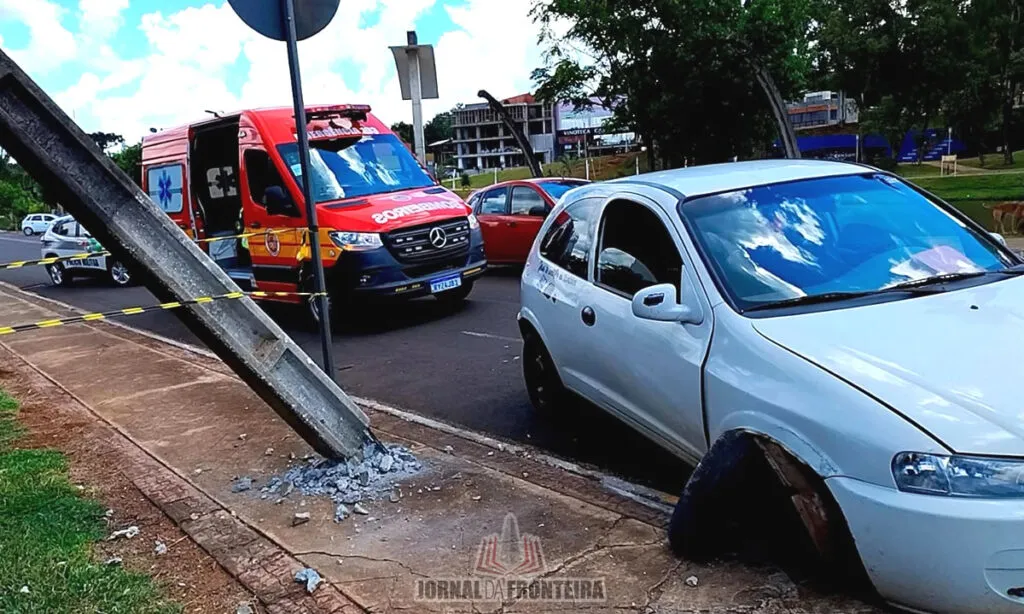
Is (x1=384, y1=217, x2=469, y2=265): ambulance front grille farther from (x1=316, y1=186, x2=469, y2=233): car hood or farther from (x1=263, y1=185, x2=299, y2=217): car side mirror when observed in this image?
(x1=263, y1=185, x2=299, y2=217): car side mirror

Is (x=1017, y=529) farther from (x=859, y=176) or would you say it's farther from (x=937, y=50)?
(x=937, y=50)

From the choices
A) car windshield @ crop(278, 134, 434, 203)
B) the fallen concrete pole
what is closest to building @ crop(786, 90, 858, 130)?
car windshield @ crop(278, 134, 434, 203)

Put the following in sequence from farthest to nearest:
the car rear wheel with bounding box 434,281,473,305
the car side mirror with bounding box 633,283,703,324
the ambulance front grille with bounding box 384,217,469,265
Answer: the car rear wheel with bounding box 434,281,473,305 → the ambulance front grille with bounding box 384,217,469,265 → the car side mirror with bounding box 633,283,703,324

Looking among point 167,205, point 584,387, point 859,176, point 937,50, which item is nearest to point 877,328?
point 859,176

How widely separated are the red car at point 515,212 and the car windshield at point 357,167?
2615mm

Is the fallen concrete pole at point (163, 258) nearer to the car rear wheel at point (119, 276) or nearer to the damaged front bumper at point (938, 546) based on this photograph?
the damaged front bumper at point (938, 546)

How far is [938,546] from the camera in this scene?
2.62 metres

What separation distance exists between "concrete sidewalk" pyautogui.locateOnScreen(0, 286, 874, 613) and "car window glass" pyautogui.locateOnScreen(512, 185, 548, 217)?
7378 mm

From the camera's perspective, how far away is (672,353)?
3814 millimetres

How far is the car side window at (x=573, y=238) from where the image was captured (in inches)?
198

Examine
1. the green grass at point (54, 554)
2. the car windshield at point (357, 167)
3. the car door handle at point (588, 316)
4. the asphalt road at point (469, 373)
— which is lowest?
the asphalt road at point (469, 373)

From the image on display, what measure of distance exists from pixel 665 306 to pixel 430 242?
6.56m

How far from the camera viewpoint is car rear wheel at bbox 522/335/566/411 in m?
5.54

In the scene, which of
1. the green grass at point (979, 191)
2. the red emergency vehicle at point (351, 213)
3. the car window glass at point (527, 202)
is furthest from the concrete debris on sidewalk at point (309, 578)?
the green grass at point (979, 191)
